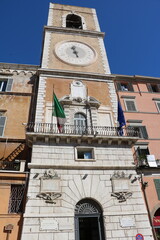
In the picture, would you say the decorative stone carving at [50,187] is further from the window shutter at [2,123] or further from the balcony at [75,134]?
the window shutter at [2,123]

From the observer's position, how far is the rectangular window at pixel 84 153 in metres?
12.4

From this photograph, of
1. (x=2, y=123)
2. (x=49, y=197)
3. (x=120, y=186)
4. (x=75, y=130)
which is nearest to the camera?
(x=49, y=197)

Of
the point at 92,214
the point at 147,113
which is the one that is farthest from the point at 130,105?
the point at 92,214

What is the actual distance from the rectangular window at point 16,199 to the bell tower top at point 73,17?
19.5 meters

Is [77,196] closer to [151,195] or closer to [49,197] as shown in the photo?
[49,197]

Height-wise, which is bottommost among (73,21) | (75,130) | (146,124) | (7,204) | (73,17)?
(7,204)

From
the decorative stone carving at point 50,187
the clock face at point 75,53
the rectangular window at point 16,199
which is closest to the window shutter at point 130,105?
the clock face at point 75,53

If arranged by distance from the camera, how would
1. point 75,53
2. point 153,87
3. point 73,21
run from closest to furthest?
point 75,53 < point 153,87 < point 73,21

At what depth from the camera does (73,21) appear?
25766mm

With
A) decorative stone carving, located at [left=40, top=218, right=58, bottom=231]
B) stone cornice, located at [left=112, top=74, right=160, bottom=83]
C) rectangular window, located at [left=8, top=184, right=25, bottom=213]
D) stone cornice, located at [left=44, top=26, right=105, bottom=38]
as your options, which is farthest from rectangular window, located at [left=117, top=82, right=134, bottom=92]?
decorative stone carving, located at [left=40, top=218, right=58, bottom=231]

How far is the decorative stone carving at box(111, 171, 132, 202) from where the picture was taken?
10984 millimetres

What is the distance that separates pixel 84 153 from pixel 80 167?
1271 millimetres

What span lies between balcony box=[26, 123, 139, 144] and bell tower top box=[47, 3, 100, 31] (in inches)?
602

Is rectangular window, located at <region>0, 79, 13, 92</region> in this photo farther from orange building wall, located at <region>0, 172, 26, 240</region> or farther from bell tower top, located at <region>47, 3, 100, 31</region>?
bell tower top, located at <region>47, 3, 100, 31</region>
